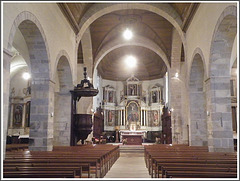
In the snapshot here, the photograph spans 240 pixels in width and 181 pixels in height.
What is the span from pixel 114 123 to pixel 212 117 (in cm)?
1707

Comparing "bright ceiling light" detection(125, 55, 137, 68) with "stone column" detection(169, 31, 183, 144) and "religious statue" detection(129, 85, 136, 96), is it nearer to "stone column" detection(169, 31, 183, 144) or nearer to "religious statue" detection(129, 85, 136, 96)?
"religious statue" detection(129, 85, 136, 96)

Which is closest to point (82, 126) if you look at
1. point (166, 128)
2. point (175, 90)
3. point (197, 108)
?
point (197, 108)

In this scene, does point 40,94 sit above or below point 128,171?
above

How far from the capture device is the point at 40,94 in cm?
898

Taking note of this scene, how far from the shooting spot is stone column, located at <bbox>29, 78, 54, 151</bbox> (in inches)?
343

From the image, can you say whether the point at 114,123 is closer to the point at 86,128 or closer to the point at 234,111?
the point at 234,111

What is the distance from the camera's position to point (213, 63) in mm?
8664

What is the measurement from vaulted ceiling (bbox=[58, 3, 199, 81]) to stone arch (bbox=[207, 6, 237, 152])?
2.34 m

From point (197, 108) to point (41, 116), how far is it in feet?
21.3

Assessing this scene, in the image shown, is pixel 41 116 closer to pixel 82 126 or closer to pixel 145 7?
pixel 82 126

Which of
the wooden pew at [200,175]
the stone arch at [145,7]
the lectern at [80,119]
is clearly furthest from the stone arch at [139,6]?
the wooden pew at [200,175]

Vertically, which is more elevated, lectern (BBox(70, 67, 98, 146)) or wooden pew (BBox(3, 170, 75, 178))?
lectern (BBox(70, 67, 98, 146))

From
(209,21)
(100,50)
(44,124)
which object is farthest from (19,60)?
(209,21)

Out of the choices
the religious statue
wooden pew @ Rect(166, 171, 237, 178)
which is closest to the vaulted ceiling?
the religious statue
